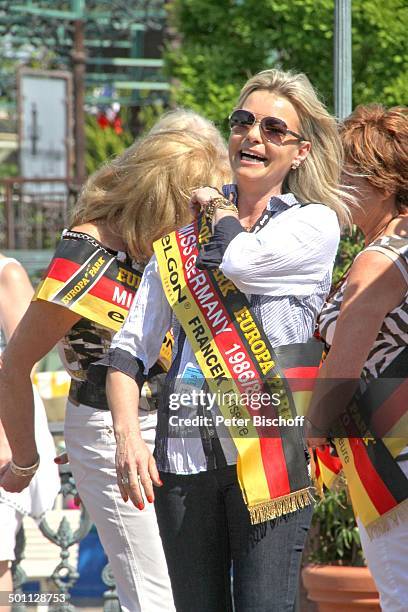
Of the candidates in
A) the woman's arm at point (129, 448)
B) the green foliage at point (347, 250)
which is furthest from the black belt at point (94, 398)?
the green foliage at point (347, 250)

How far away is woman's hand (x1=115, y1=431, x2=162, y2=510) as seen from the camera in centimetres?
247

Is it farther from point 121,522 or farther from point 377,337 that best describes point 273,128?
point 121,522

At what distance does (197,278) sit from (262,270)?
197 mm

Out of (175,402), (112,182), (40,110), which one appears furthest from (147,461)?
(40,110)

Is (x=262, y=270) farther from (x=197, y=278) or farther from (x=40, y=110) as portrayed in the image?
(x=40, y=110)

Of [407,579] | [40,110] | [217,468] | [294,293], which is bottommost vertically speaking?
[40,110]

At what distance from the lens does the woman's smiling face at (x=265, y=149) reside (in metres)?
2.80

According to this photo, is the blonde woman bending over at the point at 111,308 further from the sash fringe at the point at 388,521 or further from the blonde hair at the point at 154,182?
the sash fringe at the point at 388,521

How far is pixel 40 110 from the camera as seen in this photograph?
58.0ft

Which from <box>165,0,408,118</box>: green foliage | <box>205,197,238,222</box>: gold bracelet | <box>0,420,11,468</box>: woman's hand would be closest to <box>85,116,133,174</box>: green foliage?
<box>165,0,408,118</box>: green foliage

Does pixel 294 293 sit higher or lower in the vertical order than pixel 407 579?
higher

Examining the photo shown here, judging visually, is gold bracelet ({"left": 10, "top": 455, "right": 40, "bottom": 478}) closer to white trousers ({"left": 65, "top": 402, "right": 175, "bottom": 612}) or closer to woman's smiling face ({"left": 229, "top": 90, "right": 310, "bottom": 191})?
white trousers ({"left": 65, "top": 402, "right": 175, "bottom": 612})

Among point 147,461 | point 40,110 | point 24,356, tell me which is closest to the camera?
point 147,461

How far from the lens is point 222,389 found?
8.55 ft
